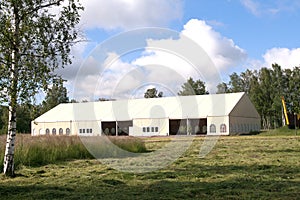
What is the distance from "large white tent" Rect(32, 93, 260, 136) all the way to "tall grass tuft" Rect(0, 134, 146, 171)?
31786mm

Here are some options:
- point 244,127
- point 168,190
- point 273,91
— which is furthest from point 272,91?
point 168,190

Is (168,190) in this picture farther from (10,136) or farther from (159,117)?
(159,117)

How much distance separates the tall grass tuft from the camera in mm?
14734

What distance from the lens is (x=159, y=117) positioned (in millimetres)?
53406

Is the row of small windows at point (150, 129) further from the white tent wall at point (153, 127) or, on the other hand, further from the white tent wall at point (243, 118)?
the white tent wall at point (243, 118)

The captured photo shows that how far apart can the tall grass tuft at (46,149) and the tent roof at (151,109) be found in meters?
32.5

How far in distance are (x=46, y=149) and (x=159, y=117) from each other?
123 ft

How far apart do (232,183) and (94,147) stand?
10428mm

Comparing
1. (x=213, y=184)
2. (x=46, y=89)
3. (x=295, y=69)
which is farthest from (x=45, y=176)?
(x=295, y=69)

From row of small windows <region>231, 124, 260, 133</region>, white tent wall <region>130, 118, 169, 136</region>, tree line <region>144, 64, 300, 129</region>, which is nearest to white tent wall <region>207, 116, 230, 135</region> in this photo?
row of small windows <region>231, 124, 260, 133</region>

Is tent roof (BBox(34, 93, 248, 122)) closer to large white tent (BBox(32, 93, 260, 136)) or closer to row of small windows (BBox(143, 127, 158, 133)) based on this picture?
large white tent (BBox(32, 93, 260, 136))

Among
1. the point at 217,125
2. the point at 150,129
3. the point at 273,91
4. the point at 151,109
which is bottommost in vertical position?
the point at 150,129

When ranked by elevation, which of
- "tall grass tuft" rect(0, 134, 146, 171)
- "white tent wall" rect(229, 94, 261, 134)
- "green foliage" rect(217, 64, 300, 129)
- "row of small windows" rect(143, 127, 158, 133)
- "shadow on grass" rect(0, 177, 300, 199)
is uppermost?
"green foliage" rect(217, 64, 300, 129)

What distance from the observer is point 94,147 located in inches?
739
